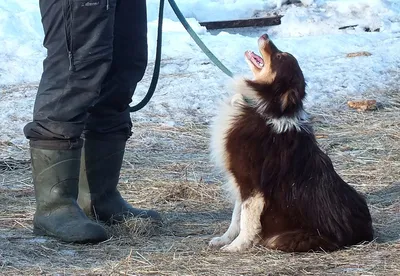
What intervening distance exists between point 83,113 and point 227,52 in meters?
5.00

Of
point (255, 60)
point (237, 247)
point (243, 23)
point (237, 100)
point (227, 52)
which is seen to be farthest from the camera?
point (243, 23)

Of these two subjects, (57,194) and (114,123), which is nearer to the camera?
(57,194)

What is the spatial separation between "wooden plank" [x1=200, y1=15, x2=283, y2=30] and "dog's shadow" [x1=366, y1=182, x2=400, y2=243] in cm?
564

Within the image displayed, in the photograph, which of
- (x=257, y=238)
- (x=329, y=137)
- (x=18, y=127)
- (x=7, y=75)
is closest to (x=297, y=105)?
(x=257, y=238)

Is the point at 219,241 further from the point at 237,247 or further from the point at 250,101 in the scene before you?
the point at 250,101

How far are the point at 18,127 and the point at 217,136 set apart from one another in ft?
9.79

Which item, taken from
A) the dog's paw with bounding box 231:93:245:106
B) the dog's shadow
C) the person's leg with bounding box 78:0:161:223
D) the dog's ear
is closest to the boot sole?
the person's leg with bounding box 78:0:161:223

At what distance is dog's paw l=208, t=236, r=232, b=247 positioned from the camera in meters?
3.58

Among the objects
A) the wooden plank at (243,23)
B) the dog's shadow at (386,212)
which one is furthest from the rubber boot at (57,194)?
the wooden plank at (243,23)

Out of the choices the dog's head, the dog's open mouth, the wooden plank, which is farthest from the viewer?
the wooden plank

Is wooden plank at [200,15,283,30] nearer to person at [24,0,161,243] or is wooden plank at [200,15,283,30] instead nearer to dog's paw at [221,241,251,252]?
person at [24,0,161,243]

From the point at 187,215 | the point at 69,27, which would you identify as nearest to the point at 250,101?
the point at 187,215

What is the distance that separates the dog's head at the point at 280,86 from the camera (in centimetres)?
362

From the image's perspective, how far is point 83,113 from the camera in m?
3.57
